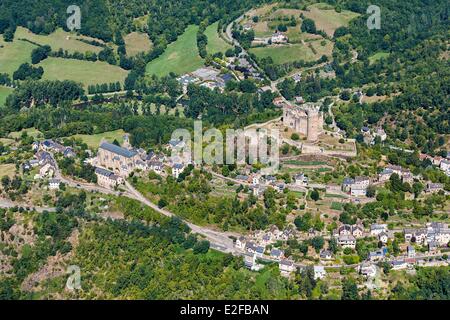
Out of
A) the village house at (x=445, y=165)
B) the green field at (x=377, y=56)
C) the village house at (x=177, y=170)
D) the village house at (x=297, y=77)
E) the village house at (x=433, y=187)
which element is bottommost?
the village house at (x=297, y=77)

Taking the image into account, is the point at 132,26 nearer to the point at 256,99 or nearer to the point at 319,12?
the point at 319,12

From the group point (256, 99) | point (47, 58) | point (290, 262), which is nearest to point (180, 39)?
point (47, 58)

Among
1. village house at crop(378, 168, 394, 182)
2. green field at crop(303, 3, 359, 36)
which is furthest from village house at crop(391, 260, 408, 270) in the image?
green field at crop(303, 3, 359, 36)

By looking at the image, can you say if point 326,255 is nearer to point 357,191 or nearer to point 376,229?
point 376,229

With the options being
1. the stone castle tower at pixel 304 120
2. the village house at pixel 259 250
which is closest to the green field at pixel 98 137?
the stone castle tower at pixel 304 120

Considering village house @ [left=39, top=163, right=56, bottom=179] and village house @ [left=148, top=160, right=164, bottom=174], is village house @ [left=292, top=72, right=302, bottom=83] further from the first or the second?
village house @ [left=39, top=163, right=56, bottom=179]

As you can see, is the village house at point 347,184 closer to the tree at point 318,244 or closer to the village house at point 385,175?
the village house at point 385,175
